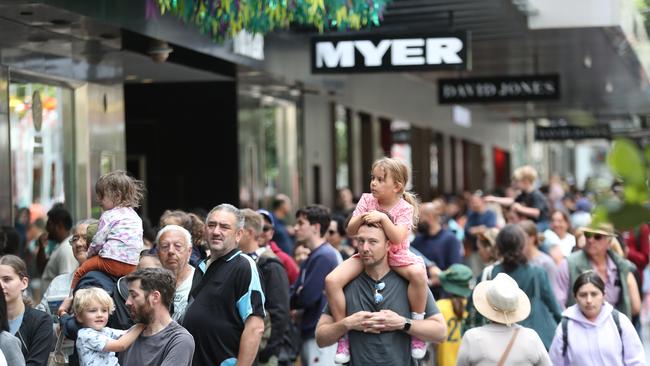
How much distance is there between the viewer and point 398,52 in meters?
13.9

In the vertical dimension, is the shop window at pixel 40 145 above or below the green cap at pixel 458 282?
above

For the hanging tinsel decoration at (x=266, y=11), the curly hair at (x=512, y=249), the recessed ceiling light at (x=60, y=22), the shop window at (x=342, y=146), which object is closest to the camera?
the curly hair at (x=512, y=249)

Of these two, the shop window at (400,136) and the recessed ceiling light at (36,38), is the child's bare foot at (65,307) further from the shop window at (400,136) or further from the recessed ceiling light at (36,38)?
the shop window at (400,136)

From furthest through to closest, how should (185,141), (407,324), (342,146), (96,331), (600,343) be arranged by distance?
(342,146) → (185,141) → (600,343) → (96,331) → (407,324)

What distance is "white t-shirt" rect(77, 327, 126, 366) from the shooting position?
19.6ft

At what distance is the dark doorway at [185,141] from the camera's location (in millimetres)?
18172

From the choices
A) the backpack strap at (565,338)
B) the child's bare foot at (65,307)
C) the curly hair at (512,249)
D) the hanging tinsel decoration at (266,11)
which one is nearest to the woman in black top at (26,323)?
the child's bare foot at (65,307)

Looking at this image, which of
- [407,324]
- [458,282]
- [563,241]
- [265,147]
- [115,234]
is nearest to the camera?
[407,324]

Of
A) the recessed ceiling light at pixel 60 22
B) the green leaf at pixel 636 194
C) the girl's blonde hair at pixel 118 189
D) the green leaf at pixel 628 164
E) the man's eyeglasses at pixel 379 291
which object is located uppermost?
the recessed ceiling light at pixel 60 22

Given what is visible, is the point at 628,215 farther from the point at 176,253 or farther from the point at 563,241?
the point at 563,241

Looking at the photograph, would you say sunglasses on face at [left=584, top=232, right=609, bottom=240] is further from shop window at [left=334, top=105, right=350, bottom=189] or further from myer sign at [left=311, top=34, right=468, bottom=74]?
shop window at [left=334, top=105, right=350, bottom=189]

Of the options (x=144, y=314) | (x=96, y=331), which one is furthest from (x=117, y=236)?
(x=144, y=314)

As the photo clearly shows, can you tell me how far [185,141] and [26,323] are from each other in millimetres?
12494

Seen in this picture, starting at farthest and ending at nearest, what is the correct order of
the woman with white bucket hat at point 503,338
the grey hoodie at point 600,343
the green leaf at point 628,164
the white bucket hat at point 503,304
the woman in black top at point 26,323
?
the grey hoodie at point 600,343
the white bucket hat at point 503,304
the woman with white bucket hat at point 503,338
the woman in black top at point 26,323
the green leaf at point 628,164
